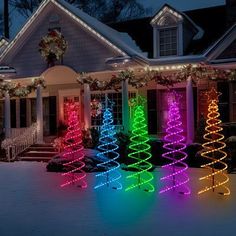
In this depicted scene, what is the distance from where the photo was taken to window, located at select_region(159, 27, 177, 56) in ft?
64.3

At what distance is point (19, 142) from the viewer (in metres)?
20.6

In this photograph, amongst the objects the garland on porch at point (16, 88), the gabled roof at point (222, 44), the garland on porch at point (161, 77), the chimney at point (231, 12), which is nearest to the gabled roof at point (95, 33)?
the garland on porch at point (161, 77)

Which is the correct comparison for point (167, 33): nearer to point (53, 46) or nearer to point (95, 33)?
point (95, 33)

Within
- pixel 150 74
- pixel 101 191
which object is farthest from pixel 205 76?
pixel 101 191

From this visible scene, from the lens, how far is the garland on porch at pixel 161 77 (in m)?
17.8

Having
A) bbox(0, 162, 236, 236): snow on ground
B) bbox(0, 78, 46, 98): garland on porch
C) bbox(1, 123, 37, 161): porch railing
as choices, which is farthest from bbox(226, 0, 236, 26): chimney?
bbox(1, 123, 37, 161): porch railing

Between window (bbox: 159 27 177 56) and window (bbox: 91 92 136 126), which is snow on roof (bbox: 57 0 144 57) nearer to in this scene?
window (bbox: 159 27 177 56)

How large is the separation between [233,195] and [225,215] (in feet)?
7.00

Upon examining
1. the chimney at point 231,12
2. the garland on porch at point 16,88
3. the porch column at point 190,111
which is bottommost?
the porch column at point 190,111

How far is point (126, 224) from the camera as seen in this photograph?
8320 millimetres

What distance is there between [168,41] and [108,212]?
464 inches

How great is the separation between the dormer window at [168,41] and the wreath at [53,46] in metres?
4.35

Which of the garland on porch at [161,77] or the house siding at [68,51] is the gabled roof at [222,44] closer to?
the garland on porch at [161,77]

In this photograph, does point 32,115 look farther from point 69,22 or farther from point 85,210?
point 85,210
